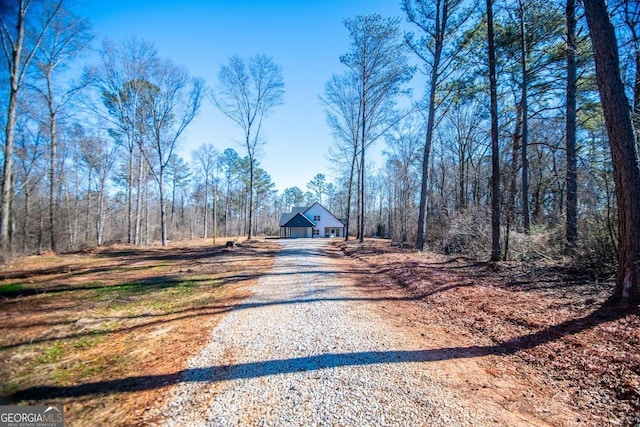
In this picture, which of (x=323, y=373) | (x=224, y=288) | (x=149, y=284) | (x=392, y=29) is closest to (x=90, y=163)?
(x=149, y=284)

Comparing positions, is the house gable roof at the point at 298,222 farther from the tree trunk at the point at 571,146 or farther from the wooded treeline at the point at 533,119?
the tree trunk at the point at 571,146

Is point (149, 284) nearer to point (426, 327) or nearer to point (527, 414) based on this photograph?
point (426, 327)

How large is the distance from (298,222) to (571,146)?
32223mm

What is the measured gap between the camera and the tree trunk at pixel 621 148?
3.70m

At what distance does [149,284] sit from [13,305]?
7.63 feet

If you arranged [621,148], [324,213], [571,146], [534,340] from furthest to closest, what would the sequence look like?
[324,213] → [571,146] → [621,148] → [534,340]

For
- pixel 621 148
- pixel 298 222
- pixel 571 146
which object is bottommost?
pixel 298 222

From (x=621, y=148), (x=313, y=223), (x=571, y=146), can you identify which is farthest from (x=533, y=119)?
(x=313, y=223)

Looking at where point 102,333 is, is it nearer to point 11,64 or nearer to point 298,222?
point 11,64

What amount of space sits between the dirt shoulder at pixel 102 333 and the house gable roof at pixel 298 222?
30082 millimetres

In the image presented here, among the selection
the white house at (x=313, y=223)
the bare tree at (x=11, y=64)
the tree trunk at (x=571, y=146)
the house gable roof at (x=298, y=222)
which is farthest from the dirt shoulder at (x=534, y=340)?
the white house at (x=313, y=223)

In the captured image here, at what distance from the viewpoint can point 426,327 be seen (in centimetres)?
418

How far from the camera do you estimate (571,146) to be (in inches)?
331

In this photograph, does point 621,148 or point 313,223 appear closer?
point 621,148
